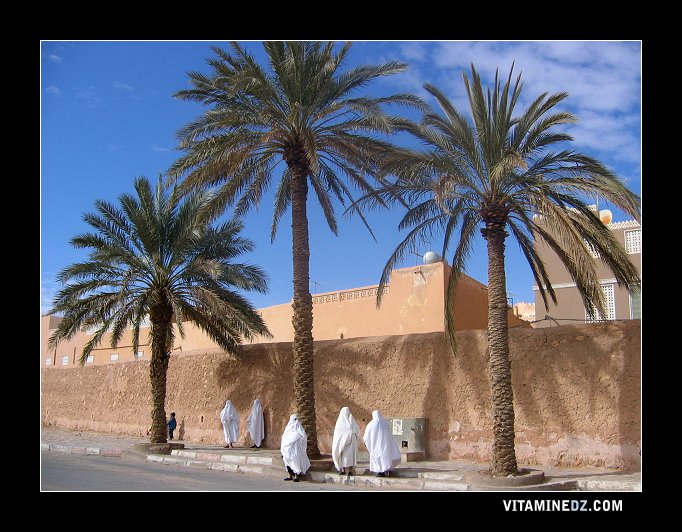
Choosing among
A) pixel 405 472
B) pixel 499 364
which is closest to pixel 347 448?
pixel 405 472

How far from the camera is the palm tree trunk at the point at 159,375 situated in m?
18.2

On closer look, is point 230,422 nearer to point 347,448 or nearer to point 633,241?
point 347,448

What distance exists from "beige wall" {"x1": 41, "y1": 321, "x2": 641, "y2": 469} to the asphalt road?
10.8 feet

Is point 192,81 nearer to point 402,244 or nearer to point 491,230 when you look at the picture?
point 402,244

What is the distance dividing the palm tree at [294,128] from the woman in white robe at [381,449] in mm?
2082

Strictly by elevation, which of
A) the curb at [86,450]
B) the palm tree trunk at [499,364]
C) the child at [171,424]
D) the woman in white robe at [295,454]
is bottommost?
the curb at [86,450]

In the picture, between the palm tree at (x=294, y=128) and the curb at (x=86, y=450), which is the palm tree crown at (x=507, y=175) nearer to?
the palm tree at (x=294, y=128)

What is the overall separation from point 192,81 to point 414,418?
8812mm

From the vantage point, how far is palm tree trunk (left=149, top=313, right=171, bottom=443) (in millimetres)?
18156

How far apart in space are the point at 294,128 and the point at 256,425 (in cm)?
787

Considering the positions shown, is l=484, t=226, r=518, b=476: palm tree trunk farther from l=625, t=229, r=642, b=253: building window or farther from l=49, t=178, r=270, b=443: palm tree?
l=625, t=229, r=642, b=253: building window

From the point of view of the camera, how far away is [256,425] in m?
18.5

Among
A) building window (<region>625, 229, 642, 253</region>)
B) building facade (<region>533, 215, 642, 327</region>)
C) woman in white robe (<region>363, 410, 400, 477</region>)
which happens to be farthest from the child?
building window (<region>625, 229, 642, 253</region>)

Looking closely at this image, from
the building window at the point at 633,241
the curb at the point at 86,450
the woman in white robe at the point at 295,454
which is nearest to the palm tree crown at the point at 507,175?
the woman in white robe at the point at 295,454
